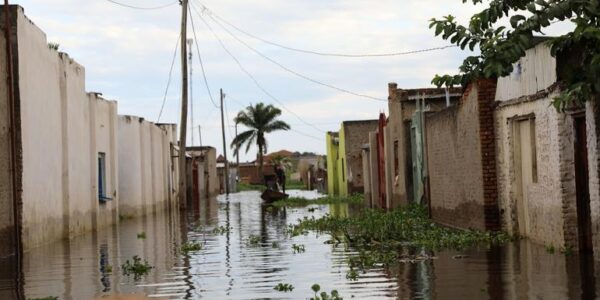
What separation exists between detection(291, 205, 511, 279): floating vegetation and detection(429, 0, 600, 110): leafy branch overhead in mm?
3173

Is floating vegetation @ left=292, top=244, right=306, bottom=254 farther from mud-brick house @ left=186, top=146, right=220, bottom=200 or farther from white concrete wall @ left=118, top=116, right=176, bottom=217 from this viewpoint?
mud-brick house @ left=186, top=146, right=220, bottom=200

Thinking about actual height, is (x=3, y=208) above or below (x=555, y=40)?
below

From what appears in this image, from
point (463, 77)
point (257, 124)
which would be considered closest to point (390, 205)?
point (463, 77)

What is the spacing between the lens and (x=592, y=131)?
1284cm

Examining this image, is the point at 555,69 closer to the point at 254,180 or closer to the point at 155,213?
the point at 155,213

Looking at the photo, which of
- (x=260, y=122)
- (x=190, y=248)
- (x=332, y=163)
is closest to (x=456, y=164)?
(x=190, y=248)

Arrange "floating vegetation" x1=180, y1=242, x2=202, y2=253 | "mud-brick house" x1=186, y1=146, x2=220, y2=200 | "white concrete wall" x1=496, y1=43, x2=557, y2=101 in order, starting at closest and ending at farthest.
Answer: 1. "white concrete wall" x1=496, y1=43, x2=557, y2=101
2. "floating vegetation" x1=180, y1=242, x2=202, y2=253
3. "mud-brick house" x1=186, y1=146, x2=220, y2=200

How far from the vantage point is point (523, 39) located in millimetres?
11539

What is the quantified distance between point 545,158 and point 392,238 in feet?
13.5

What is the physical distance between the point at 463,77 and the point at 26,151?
1005 cm

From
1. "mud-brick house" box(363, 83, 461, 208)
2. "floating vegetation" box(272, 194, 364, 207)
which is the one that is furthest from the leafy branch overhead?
"floating vegetation" box(272, 194, 364, 207)

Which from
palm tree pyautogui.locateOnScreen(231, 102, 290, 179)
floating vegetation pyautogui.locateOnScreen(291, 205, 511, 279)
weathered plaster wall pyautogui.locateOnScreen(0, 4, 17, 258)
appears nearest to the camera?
floating vegetation pyautogui.locateOnScreen(291, 205, 511, 279)

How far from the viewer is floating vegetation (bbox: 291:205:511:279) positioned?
1459 centimetres

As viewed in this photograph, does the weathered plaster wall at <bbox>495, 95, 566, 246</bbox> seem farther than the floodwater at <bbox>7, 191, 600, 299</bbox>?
Yes
